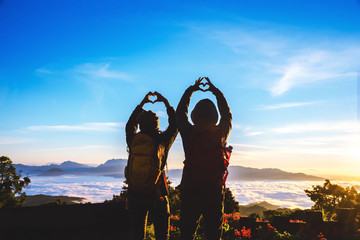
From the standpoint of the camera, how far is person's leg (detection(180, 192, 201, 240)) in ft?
10.1

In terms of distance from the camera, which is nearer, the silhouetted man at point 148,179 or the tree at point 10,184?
the silhouetted man at point 148,179

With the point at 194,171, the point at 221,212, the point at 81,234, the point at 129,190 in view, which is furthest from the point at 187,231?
the point at 81,234

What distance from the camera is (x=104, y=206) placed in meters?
9.22

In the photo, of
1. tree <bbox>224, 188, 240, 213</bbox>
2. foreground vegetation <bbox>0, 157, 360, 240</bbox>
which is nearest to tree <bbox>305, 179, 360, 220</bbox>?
tree <bbox>224, 188, 240, 213</bbox>

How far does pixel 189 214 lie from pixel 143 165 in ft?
3.34

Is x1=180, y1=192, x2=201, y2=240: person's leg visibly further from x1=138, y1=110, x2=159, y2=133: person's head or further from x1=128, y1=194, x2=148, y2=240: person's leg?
x1=138, y1=110, x2=159, y2=133: person's head

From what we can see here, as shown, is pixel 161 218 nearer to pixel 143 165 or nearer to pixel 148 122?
pixel 143 165

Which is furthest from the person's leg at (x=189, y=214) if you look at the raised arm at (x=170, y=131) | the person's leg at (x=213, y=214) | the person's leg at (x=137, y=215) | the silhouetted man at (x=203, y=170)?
the raised arm at (x=170, y=131)

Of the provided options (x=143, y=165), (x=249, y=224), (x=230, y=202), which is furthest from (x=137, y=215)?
(x=230, y=202)

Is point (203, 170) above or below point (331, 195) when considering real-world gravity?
above

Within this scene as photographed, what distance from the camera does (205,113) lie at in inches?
→ 130

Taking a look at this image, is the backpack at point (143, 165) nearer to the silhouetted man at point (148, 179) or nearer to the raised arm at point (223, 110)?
the silhouetted man at point (148, 179)

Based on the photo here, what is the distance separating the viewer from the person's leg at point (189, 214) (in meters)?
3.07

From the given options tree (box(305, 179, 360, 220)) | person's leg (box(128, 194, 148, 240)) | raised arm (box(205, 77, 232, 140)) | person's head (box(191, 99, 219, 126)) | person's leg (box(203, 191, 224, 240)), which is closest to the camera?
person's leg (box(203, 191, 224, 240))
